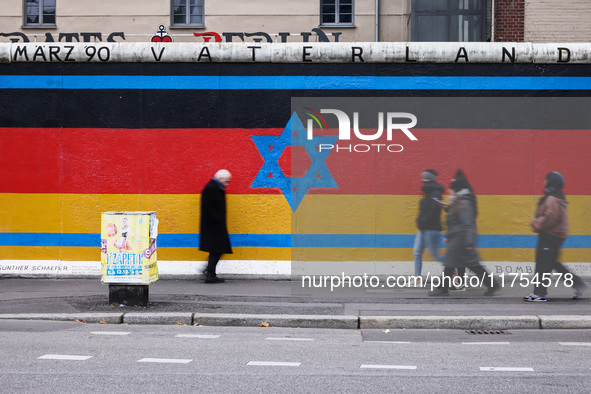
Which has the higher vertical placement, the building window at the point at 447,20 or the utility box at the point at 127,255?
the building window at the point at 447,20

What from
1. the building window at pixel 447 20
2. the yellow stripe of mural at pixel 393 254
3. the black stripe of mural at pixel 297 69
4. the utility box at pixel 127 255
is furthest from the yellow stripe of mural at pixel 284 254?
the building window at pixel 447 20

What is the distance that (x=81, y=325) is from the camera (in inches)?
363

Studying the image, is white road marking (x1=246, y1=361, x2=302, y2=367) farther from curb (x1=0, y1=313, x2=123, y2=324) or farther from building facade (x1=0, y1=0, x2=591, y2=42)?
building facade (x1=0, y1=0, x2=591, y2=42)

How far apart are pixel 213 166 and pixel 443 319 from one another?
5708 millimetres

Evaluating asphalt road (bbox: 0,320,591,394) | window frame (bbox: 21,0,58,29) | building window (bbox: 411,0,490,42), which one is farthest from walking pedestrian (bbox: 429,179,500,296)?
window frame (bbox: 21,0,58,29)

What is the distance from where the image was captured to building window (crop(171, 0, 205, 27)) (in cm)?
1758

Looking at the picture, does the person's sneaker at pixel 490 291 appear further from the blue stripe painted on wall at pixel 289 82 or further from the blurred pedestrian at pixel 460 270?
the blue stripe painted on wall at pixel 289 82

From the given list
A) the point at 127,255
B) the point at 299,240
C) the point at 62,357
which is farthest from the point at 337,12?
the point at 62,357

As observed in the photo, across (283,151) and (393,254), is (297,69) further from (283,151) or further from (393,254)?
(393,254)

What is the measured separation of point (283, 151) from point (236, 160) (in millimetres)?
896

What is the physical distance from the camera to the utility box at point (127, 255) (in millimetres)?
10109

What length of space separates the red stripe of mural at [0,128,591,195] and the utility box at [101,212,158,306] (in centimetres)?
322

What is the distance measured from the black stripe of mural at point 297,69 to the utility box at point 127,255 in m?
4.10

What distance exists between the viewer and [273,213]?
13250 mm
